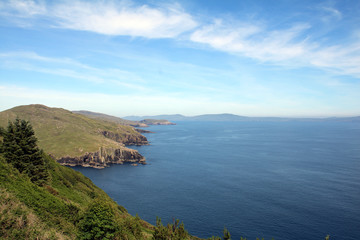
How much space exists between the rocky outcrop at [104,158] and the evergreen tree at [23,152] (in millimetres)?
114202

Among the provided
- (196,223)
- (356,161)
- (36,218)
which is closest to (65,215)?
(36,218)

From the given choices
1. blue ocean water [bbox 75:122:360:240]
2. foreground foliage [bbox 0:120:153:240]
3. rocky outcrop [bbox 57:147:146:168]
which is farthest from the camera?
rocky outcrop [bbox 57:147:146:168]

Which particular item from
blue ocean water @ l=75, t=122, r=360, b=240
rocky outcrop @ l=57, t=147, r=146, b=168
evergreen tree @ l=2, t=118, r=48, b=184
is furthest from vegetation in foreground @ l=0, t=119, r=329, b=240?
rocky outcrop @ l=57, t=147, r=146, b=168

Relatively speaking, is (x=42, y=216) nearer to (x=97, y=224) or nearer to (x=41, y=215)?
(x=41, y=215)

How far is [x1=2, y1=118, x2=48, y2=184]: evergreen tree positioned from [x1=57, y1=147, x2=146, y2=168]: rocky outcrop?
375 ft

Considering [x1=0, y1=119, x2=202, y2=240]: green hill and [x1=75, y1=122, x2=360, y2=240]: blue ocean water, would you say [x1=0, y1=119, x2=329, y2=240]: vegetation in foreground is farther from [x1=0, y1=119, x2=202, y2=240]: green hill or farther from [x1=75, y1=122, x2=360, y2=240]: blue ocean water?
[x1=75, y1=122, x2=360, y2=240]: blue ocean water

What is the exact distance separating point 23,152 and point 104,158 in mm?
126233

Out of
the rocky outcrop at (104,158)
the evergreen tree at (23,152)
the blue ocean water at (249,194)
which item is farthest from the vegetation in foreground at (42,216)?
the rocky outcrop at (104,158)

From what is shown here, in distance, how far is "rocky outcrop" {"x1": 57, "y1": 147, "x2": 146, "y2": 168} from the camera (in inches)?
6289

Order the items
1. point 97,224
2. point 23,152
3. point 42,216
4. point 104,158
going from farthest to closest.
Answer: point 104,158 < point 23,152 < point 97,224 < point 42,216

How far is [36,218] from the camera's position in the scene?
2766 centimetres

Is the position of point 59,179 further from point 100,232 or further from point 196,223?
point 196,223

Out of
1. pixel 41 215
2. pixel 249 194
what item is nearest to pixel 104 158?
pixel 249 194

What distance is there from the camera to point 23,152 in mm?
47438
